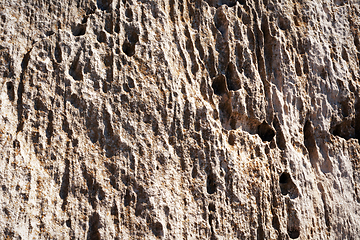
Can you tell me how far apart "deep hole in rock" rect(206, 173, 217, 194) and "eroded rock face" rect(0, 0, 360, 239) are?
2cm

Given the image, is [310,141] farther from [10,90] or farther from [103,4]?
[10,90]

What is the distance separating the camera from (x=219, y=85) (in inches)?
125

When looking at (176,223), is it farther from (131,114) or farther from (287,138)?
(287,138)

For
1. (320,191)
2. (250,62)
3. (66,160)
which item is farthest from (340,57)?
(66,160)

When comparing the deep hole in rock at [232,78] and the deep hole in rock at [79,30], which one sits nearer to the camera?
the deep hole in rock at [79,30]

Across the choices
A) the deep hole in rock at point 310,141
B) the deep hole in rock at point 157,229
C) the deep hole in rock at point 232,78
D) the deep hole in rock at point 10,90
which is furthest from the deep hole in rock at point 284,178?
the deep hole in rock at point 10,90

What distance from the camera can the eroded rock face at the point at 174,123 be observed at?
2.59 metres

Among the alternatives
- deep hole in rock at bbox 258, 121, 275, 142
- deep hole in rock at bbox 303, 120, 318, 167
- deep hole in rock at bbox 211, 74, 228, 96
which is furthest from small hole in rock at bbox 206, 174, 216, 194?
deep hole in rock at bbox 303, 120, 318, 167

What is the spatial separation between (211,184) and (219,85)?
872 mm

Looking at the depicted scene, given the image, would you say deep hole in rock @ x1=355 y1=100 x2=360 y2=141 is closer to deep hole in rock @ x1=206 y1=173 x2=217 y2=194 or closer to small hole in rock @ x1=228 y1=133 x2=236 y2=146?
small hole in rock @ x1=228 y1=133 x2=236 y2=146

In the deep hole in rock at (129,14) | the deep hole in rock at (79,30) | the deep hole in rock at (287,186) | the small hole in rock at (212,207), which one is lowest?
the small hole in rock at (212,207)

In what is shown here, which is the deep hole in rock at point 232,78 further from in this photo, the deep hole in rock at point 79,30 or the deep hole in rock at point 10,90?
the deep hole in rock at point 10,90

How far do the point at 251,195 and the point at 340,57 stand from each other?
1.71 meters

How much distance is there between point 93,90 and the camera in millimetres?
2807
